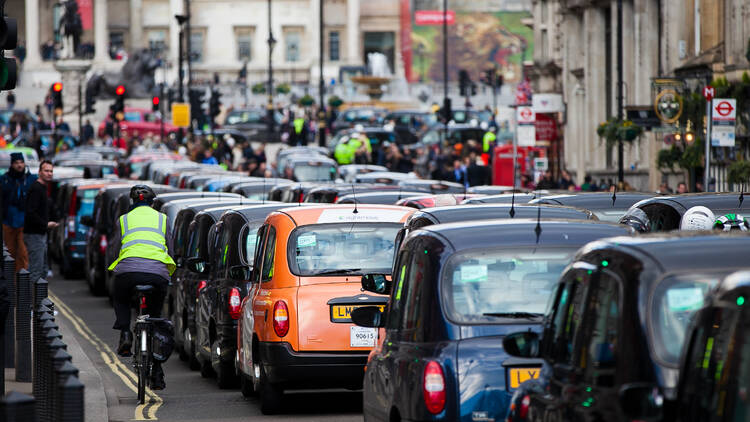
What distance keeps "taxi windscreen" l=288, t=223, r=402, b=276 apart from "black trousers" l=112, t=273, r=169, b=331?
177 cm

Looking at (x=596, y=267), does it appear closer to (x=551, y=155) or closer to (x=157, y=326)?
(x=157, y=326)

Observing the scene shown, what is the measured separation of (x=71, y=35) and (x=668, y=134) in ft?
205

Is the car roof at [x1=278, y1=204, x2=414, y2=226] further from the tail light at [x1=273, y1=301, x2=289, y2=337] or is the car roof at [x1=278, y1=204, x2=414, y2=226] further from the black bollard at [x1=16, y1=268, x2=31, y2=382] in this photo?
the black bollard at [x1=16, y1=268, x2=31, y2=382]

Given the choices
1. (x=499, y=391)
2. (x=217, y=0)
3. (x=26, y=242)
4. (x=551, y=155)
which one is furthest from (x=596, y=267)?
(x=217, y=0)

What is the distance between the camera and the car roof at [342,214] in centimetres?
1256

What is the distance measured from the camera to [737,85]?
30609 millimetres

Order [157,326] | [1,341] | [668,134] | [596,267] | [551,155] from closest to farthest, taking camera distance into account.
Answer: [596,267] → [1,341] → [157,326] → [668,134] → [551,155]

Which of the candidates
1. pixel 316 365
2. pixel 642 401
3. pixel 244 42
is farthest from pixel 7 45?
pixel 244 42

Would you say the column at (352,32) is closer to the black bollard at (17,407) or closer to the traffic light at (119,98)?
the traffic light at (119,98)

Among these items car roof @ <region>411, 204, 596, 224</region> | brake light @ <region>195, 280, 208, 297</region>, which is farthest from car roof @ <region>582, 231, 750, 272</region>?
brake light @ <region>195, 280, 208, 297</region>

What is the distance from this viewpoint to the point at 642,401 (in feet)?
16.8

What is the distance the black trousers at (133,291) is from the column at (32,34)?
129 m

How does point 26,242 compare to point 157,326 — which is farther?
point 26,242

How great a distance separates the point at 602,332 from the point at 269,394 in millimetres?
6567
